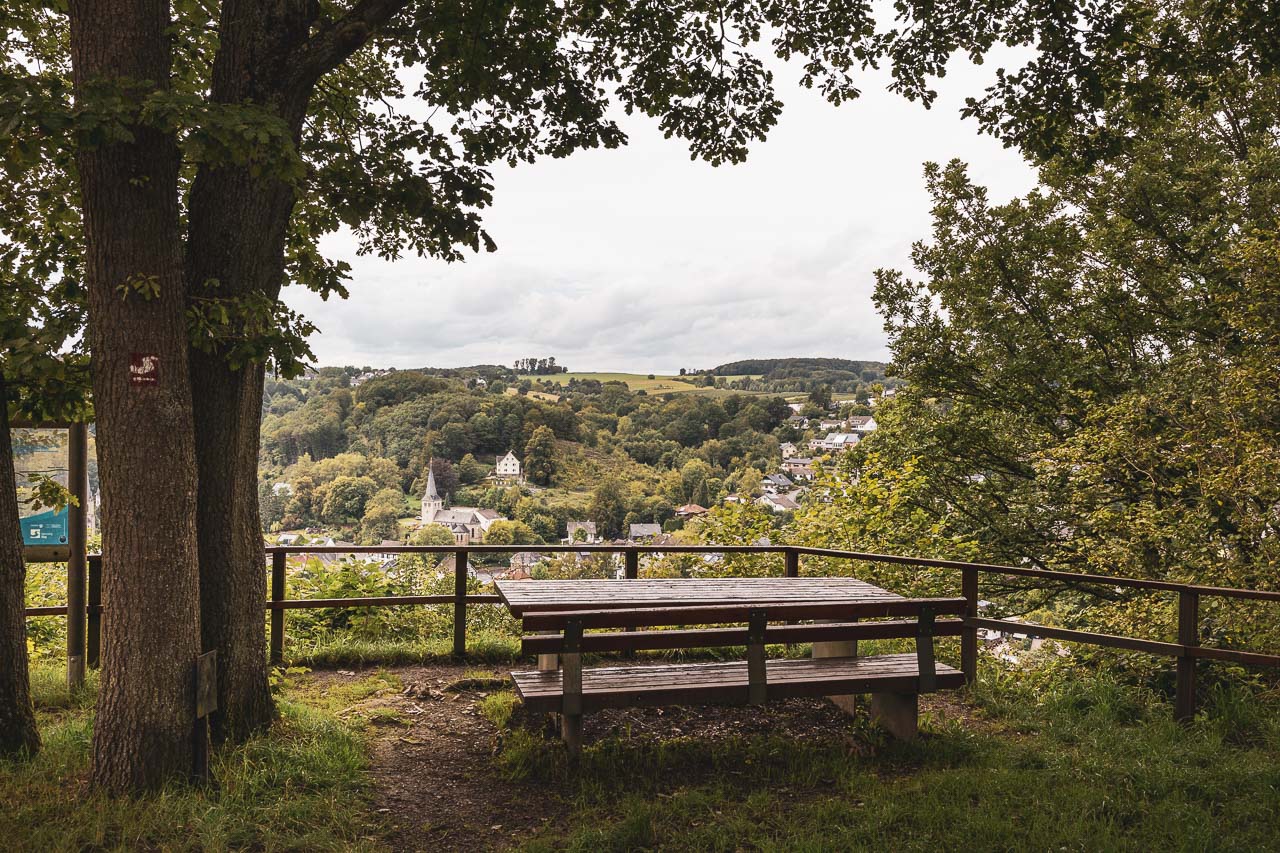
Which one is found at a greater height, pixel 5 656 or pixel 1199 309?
pixel 1199 309

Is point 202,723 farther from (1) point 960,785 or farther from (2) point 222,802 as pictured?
(1) point 960,785

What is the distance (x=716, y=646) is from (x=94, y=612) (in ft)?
15.8

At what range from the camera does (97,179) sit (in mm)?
3943

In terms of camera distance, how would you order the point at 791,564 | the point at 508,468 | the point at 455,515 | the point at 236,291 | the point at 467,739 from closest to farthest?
the point at 236,291 < the point at 467,739 < the point at 791,564 < the point at 455,515 < the point at 508,468

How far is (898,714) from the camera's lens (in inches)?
192

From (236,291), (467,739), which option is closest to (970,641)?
(467,739)

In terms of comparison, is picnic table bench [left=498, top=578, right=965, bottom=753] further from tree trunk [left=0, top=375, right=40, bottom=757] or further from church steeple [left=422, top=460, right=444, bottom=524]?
church steeple [left=422, top=460, right=444, bottom=524]

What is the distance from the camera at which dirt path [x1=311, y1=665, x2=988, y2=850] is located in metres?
3.84

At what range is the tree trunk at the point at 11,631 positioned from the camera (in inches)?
169

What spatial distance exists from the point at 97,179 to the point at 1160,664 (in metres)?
8.03

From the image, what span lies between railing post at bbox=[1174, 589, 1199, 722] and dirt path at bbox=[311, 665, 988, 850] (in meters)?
1.32

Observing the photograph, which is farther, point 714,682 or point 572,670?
point 714,682

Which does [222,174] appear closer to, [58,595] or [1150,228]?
[58,595]

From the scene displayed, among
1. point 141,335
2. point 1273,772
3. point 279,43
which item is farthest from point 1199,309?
point 141,335
